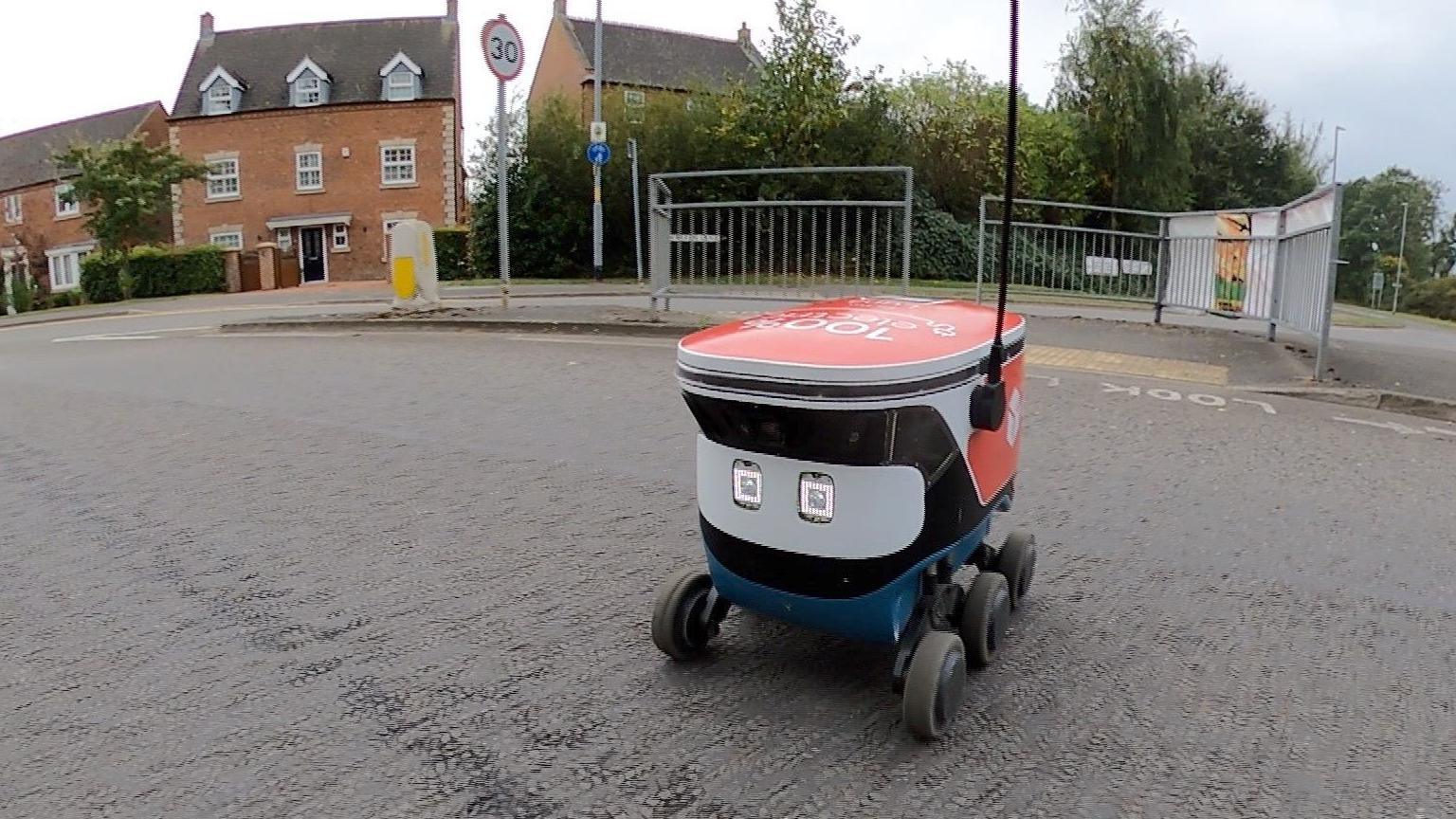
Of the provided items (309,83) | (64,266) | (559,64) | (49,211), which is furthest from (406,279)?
(49,211)

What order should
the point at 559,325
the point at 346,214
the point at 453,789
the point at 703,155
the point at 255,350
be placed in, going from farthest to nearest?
the point at 346,214 < the point at 703,155 < the point at 559,325 < the point at 255,350 < the point at 453,789

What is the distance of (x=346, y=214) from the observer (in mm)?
39312

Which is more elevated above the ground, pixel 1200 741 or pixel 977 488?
pixel 977 488

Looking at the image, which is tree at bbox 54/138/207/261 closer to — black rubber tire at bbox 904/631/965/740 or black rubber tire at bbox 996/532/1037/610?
black rubber tire at bbox 996/532/1037/610

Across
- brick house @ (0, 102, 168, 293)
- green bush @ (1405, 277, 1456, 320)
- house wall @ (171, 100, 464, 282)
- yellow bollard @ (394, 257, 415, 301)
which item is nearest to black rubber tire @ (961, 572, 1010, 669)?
yellow bollard @ (394, 257, 415, 301)

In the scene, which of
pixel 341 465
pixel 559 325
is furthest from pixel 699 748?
pixel 559 325

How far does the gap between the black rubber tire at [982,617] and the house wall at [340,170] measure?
38000 mm

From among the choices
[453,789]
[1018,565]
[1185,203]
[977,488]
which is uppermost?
[1185,203]

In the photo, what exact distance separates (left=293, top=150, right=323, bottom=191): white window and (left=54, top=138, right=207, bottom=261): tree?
5.17 m

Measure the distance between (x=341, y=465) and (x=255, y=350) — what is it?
6.11 metres

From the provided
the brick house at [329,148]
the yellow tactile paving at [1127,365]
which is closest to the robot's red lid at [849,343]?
the yellow tactile paving at [1127,365]

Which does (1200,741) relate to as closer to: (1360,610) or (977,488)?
(977,488)

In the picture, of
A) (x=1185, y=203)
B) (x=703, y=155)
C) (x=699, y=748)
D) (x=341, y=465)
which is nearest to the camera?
(x=699, y=748)

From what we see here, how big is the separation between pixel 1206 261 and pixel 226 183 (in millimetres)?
39012
